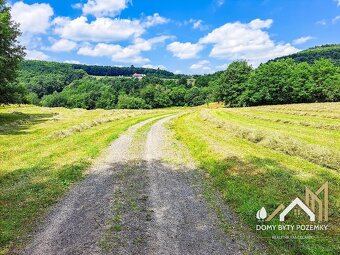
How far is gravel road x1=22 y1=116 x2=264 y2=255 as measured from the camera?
8875mm

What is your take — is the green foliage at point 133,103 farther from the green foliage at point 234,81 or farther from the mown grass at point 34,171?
the mown grass at point 34,171

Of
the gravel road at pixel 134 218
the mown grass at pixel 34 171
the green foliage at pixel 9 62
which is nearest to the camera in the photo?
the gravel road at pixel 134 218

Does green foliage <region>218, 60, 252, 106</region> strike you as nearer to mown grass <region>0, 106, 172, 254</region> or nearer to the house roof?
mown grass <region>0, 106, 172, 254</region>

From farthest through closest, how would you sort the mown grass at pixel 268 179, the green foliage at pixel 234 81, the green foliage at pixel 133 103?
the green foliage at pixel 133 103 → the green foliage at pixel 234 81 → the mown grass at pixel 268 179

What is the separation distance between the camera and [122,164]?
18.8 metres

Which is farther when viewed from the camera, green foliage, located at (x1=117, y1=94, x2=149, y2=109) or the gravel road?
green foliage, located at (x1=117, y1=94, x2=149, y2=109)

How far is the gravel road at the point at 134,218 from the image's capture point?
8.88m

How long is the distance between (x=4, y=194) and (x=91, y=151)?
29.3ft

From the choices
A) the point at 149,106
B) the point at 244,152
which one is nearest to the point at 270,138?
the point at 244,152

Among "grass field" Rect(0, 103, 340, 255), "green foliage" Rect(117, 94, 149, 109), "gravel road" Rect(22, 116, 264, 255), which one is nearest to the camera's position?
"gravel road" Rect(22, 116, 264, 255)

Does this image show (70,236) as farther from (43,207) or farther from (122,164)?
(122,164)

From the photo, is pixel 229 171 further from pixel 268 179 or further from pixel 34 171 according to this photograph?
pixel 34 171

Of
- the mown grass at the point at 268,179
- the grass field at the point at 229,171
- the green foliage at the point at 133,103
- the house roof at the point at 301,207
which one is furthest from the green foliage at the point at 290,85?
the house roof at the point at 301,207

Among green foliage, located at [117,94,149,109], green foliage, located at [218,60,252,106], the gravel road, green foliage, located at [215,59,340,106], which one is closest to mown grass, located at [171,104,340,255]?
the gravel road
